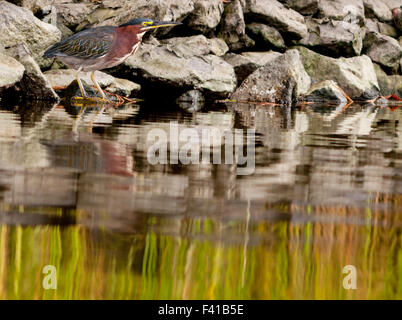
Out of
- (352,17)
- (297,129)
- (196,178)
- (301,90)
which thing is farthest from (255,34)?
(196,178)

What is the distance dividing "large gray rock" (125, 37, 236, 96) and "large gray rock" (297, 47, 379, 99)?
291 cm

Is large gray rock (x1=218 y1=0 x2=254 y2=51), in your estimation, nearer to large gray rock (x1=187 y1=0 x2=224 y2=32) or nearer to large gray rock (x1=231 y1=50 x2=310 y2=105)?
large gray rock (x1=187 y1=0 x2=224 y2=32)

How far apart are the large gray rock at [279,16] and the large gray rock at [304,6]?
417mm

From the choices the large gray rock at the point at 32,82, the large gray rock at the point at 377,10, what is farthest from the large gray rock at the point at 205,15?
the large gray rock at the point at 377,10

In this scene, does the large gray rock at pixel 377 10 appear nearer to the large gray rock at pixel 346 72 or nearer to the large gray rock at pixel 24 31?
the large gray rock at pixel 346 72

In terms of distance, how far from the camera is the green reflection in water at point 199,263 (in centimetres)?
158

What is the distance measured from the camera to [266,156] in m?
3.83

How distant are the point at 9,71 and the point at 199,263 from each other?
6205 mm

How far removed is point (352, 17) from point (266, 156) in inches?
458

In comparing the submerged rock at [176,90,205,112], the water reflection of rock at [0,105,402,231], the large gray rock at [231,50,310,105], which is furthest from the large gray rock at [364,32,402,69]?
the water reflection of rock at [0,105,402,231]

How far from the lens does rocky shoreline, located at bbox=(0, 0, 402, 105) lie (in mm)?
9250

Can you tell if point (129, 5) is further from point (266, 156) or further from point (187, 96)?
point (266, 156)

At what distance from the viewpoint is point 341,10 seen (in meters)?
14.6

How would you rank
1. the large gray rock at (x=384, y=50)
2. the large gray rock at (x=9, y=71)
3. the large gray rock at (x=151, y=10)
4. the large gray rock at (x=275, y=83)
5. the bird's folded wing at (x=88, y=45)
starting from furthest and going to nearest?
1. the large gray rock at (x=384, y=50)
2. the large gray rock at (x=275, y=83)
3. the large gray rock at (x=151, y=10)
4. the bird's folded wing at (x=88, y=45)
5. the large gray rock at (x=9, y=71)
